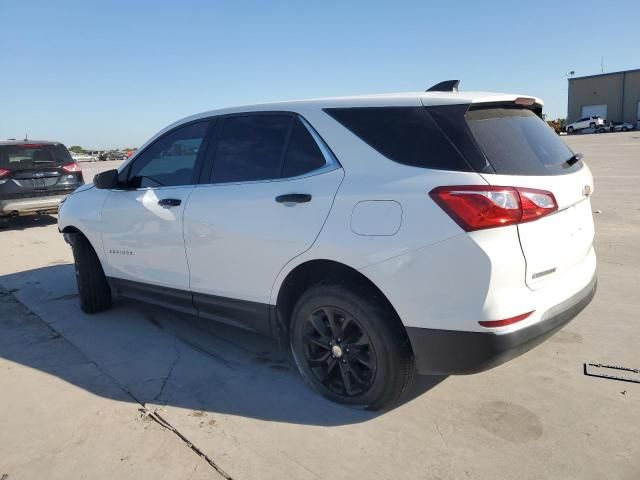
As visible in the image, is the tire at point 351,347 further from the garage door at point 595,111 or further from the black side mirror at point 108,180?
the garage door at point 595,111

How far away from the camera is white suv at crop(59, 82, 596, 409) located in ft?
8.45

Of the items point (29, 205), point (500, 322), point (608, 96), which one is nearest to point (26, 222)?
point (29, 205)

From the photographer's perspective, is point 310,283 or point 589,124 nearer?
point 310,283

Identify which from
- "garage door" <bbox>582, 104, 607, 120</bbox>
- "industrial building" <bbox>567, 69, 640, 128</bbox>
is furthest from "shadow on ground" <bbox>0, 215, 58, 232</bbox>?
"garage door" <bbox>582, 104, 607, 120</bbox>

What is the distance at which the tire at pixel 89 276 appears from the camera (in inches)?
195

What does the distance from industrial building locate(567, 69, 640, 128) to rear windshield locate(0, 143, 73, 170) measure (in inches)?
2399

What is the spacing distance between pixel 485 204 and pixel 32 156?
34.1 ft

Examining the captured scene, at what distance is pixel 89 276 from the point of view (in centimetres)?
495

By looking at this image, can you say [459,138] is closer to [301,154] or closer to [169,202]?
[301,154]

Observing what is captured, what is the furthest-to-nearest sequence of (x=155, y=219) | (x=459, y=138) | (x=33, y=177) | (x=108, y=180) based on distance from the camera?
(x=33, y=177) → (x=108, y=180) → (x=155, y=219) → (x=459, y=138)

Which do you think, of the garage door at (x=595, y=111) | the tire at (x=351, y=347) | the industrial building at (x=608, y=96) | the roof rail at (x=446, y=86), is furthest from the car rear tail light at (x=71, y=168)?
the garage door at (x=595, y=111)

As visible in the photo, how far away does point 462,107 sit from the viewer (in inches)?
109

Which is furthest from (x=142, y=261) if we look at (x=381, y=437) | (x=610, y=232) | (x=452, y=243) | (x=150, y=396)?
(x=610, y=232)

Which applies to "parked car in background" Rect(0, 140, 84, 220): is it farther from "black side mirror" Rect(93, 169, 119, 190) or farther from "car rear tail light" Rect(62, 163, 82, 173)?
"black side mirror" Rect(93, 169, 119, 190)
